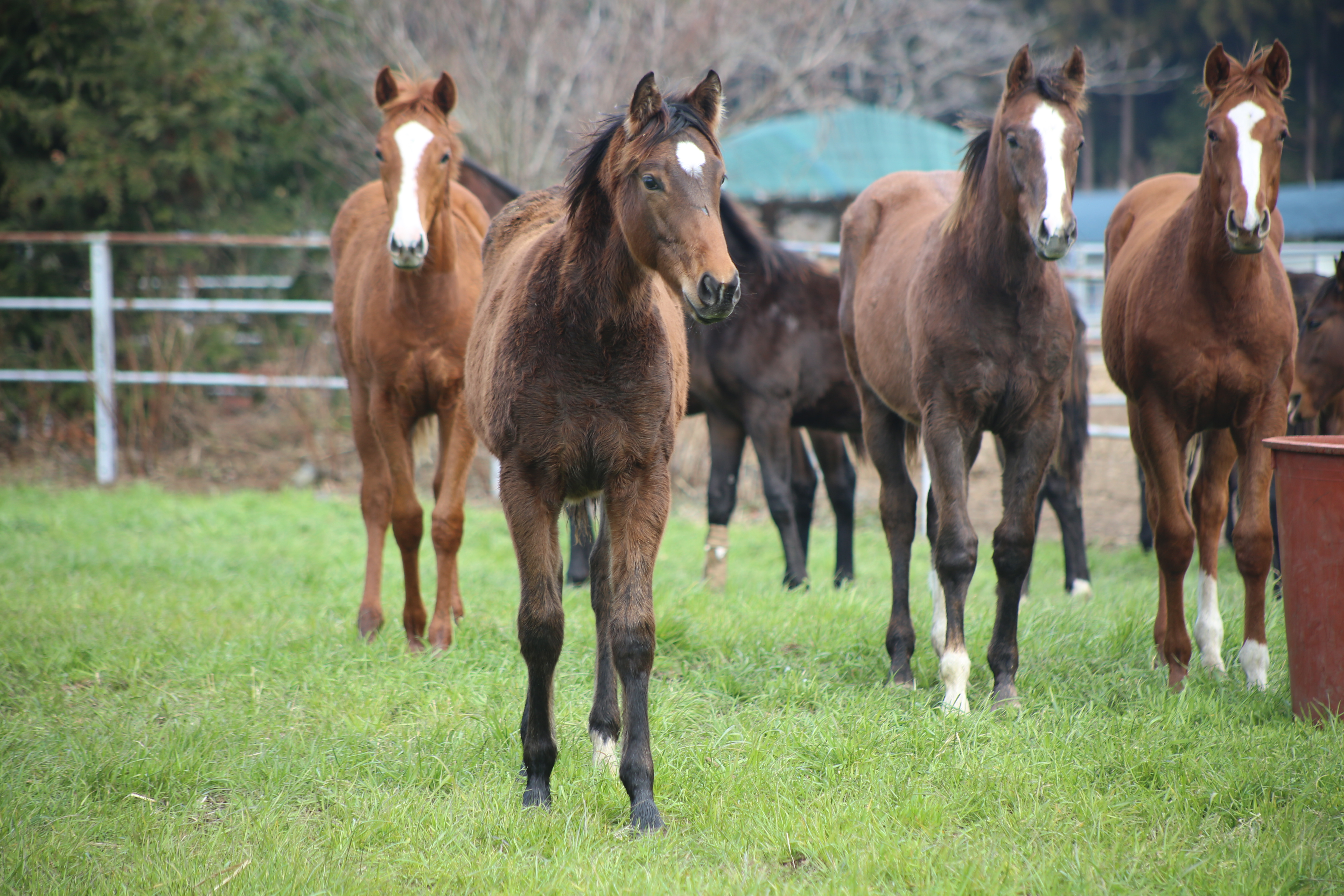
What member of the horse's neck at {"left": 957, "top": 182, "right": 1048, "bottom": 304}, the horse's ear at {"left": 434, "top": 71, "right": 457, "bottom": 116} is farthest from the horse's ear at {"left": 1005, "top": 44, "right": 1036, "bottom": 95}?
the horse's ear at {"left": 434, "top": 71, "right": 457, "bottom": 116}

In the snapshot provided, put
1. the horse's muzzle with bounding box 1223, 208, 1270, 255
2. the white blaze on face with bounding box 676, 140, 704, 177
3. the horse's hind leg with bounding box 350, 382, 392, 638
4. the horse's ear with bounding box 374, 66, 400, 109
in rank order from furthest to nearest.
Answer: the horse's hind leg with bounding box 350, 382, 392, 638 < the horse's ear with bounding box 374, 66, 400, 109 < the horse's muzzle with bounding box 1223, 208, 1270, 255 < the white blaze on face with bounding box 676, 140, 704, 177

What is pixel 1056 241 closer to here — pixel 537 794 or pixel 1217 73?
pixel 1217 73

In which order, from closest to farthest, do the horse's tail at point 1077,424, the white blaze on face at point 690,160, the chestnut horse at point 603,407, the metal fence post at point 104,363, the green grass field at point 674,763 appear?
the green grass field at point 674,763 → the white blaze on face at point 690,160 → the chestnut horse at point 603,407 → the horse's tail at point 1077,424 → the metal fence post at point 104,363

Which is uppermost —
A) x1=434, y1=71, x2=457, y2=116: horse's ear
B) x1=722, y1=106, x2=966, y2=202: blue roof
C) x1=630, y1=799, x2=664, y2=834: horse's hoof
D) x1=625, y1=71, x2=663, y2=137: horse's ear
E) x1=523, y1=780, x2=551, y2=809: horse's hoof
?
x1=722, y1=106, x2=966, y2=202: blue roof

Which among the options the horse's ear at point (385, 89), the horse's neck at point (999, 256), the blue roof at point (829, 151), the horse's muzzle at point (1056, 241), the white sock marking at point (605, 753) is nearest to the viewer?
the white sock marking at point (605, 753)

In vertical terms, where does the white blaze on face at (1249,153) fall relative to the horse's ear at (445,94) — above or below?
below

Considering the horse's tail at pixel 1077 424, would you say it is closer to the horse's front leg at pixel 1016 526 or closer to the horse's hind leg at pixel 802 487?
the horse's hind leg at pixel 802 487

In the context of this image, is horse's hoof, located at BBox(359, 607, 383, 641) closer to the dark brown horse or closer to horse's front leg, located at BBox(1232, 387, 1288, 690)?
the dark brown horse

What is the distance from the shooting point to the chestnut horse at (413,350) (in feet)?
14.9

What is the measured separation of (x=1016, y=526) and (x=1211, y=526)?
1.14 m

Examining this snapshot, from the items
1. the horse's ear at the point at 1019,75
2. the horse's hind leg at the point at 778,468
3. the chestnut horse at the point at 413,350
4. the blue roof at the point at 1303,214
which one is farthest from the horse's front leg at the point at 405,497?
the blue roof at the point at 1303,214

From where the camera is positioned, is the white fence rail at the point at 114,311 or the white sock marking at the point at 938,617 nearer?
the white sock marking at the point at 938,617

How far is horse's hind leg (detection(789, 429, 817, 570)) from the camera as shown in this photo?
7.04 meters

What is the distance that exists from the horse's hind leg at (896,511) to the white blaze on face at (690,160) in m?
2.20
